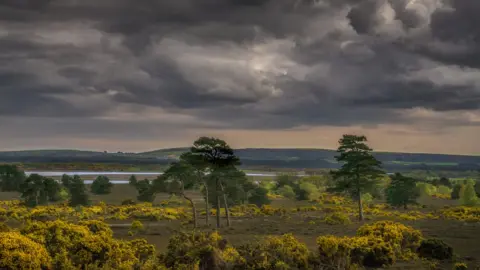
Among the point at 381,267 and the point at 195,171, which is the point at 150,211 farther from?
the point at 381,267

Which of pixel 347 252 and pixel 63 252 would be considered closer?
pixel 63 252

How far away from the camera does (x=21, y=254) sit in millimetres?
18969

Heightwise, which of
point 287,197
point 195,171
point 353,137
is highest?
point 353,137

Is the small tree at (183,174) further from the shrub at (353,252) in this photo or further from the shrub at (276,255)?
the shrub at (276,255)

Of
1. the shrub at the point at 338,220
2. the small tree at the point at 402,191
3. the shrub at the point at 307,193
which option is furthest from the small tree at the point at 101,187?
Result: the shrub at the point at 338,220

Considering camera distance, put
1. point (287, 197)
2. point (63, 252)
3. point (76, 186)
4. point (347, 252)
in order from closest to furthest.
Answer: point (63, 252) < point (347, 252) < point (76, 186) < point (287, 197)

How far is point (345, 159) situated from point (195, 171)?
1819cm

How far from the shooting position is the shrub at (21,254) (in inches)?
738

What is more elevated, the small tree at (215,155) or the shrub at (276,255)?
the small tree at (215,155)

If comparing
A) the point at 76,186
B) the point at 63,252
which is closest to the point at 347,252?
the point at 63,252

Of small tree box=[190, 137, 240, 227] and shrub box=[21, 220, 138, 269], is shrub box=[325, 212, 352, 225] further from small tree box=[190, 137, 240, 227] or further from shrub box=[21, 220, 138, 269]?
shrub box=[21, 220, 138, 269]

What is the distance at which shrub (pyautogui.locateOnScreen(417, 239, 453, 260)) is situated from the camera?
97.0 ft

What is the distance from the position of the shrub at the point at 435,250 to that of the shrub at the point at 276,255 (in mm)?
8780

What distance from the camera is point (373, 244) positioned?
27.7m
